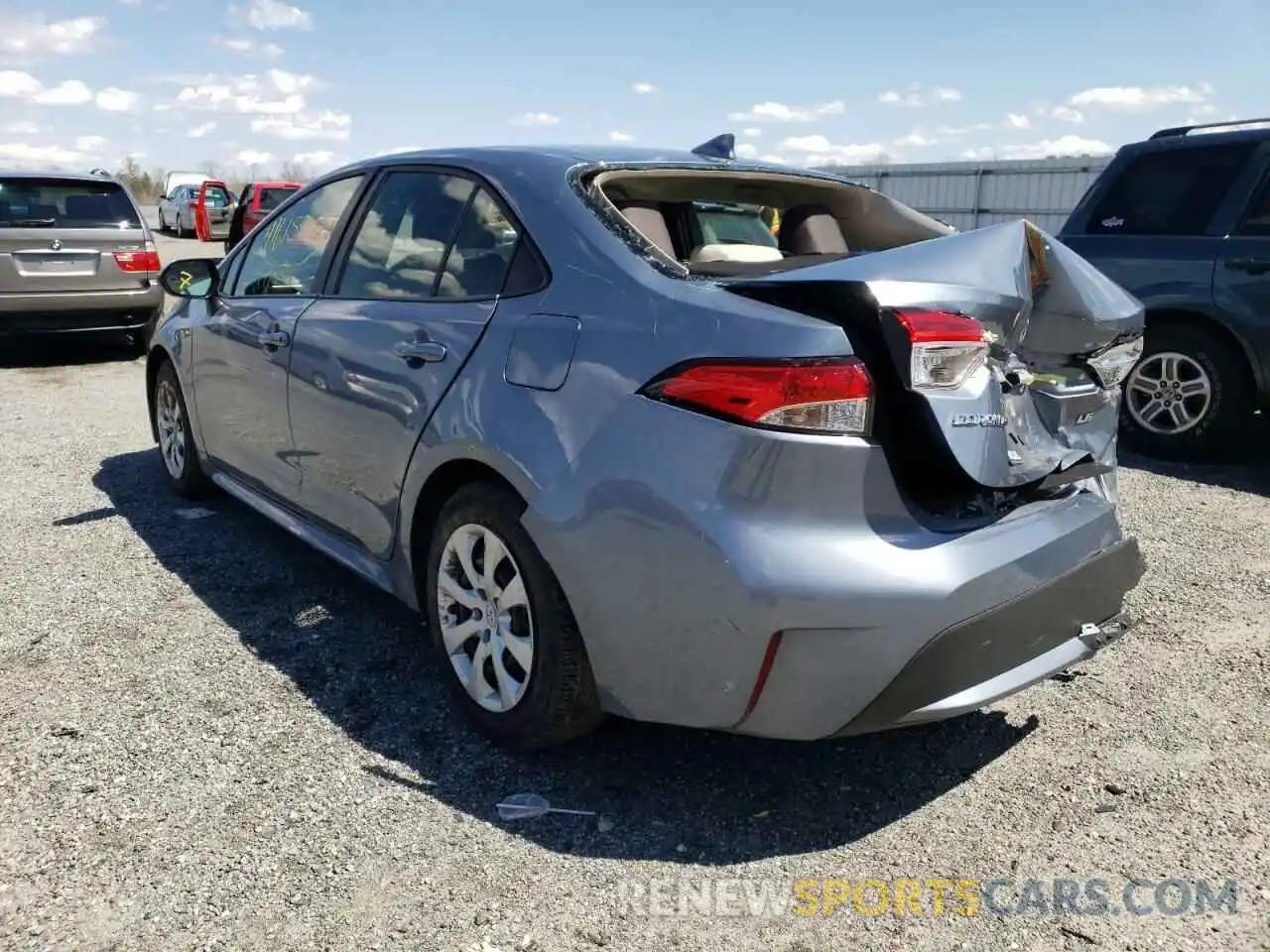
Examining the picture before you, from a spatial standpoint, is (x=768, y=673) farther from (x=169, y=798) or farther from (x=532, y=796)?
(x=169, y=798)

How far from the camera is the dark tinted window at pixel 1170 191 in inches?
236

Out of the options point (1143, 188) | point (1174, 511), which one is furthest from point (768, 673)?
point (1143, 188)

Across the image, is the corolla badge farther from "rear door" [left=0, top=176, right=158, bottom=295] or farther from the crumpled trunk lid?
"rear door" [left=0, top=176, right=158, bottom=295]

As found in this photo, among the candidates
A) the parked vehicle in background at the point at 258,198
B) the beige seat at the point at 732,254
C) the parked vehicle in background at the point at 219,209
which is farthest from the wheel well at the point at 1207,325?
the parked vehicle in background at the point at 219,209

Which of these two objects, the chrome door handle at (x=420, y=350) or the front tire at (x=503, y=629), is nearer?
the front tire at (x=503, y=629)

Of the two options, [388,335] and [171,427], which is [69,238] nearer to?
[171,427]

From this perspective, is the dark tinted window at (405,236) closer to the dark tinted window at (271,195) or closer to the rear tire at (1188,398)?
the rear tire at (1188,398)

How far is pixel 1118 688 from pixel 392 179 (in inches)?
116

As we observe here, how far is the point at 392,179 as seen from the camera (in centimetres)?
→ 358

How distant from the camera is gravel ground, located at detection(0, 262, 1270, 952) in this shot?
2273mm

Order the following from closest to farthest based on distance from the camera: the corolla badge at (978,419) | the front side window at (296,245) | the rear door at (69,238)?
the corolla badge at (978,419) → the front side window at (296,245) → the rear door at (69,238)

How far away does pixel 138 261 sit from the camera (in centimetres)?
952

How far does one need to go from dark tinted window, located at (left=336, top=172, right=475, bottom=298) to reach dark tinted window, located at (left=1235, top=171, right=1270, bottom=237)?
477 centimetres

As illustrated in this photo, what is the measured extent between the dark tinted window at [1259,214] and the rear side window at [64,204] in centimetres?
894
